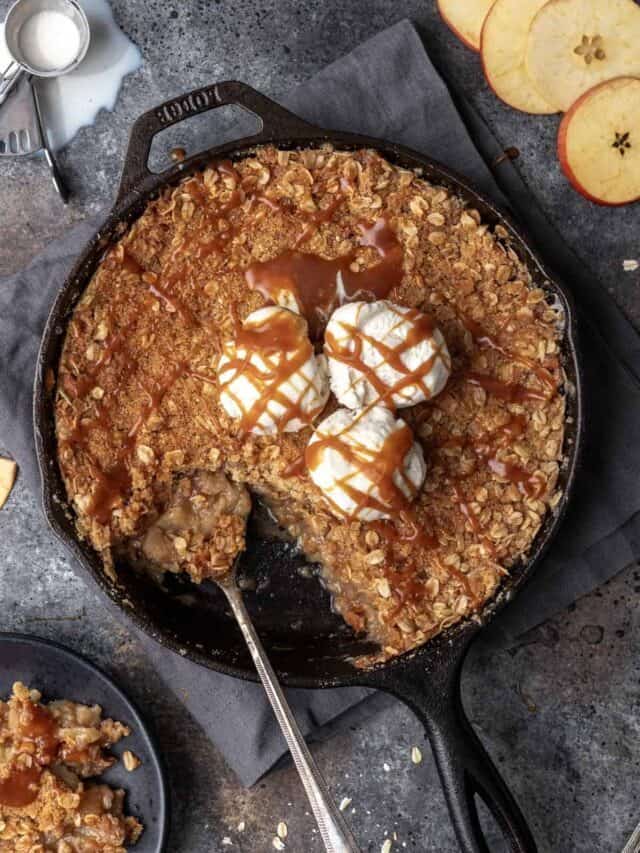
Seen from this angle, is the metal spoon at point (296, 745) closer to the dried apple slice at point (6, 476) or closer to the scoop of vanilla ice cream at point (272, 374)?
the scoop of vanilla ice cream at point (272, 374)

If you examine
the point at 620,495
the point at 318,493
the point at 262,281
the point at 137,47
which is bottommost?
the point at 620,495

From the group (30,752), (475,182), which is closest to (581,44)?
(475,182)

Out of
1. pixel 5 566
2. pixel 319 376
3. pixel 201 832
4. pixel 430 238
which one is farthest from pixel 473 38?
pixel 201 832

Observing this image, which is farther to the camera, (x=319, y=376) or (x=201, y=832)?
(x=201, y=832)

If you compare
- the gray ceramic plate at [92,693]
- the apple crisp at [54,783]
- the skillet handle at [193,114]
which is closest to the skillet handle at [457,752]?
the gray ceramic plate at [92,693]

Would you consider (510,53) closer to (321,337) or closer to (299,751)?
(321,337)

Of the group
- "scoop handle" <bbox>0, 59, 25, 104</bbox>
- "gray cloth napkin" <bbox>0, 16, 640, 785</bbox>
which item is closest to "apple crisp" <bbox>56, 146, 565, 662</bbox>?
"gray cloth napkin" <bbox>0, 16, 640, 785</bbox>

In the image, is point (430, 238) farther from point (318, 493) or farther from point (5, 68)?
point (5, 68)

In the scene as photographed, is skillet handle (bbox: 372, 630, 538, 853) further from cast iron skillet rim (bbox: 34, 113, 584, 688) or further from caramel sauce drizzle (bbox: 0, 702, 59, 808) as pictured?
caramel sauce drizzle (bbox: 0, 702, 59, 808)
